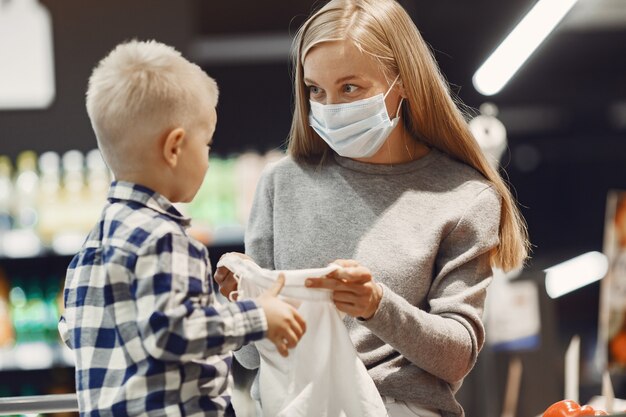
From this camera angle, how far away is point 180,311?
1.26m

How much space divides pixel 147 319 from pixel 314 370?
0.42 metres

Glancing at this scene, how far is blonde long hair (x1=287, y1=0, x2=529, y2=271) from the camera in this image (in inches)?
72.6

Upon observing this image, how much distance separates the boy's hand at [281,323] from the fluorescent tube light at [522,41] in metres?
2.94

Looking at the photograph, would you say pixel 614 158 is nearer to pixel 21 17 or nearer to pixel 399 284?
pixel 21 17

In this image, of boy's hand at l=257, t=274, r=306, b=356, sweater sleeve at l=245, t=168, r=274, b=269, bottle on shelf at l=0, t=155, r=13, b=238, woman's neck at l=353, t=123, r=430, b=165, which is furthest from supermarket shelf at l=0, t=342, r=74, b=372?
boy's hand at l=257, t=274, r=306, b=356

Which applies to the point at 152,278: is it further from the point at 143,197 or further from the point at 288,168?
the point at 288,168

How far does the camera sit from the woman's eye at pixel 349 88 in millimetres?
1846

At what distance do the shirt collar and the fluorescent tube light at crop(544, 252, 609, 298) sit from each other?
401cm

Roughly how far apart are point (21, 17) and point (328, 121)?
3258 mm

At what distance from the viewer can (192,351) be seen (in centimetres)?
128

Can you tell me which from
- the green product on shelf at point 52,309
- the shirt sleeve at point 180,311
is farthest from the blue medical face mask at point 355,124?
the green product on shelf at point 52,309

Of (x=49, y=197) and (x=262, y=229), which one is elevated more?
(x=262, y=229)

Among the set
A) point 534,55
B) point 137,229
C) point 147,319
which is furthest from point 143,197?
point 534,55

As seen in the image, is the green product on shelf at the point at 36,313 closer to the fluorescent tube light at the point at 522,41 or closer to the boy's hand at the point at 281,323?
the fluorescent tube light at the point at 522,41
